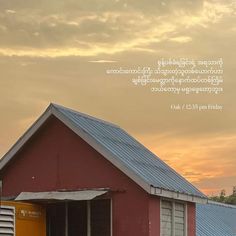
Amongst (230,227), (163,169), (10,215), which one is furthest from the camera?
(230,227)

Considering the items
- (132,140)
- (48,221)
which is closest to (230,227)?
A: (132,140)

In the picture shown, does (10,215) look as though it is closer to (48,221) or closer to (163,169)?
(48,221)

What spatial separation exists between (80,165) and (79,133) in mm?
897

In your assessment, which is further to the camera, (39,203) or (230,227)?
(230,227)

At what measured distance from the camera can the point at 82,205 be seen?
2288 cm

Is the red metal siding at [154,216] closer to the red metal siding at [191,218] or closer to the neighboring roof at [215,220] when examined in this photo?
the red metal siding at [191,218]

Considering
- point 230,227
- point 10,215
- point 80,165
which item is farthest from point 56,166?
point 230,227

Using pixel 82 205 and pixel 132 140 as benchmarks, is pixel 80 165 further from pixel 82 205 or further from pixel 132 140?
pixel 132 140

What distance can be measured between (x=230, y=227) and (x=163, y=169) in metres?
14.3

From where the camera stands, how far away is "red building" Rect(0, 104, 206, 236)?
865 inches

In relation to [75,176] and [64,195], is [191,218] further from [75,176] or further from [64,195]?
[64,195]

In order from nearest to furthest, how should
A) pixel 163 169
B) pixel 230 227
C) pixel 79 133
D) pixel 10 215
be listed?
pixel 10 215 < pixel 79 133 < pixel 163 169 < pixel 230 227

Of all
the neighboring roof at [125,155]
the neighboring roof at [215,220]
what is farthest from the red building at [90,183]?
the neighboring roof at [215,220]

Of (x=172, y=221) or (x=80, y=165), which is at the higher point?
(x=80, y=165)
